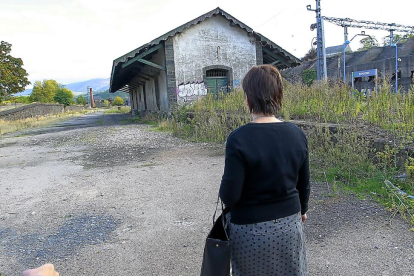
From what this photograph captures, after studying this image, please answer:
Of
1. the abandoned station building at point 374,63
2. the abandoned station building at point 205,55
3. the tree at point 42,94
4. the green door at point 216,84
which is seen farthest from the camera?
the tree at point 42,94

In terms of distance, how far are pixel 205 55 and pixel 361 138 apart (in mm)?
12242

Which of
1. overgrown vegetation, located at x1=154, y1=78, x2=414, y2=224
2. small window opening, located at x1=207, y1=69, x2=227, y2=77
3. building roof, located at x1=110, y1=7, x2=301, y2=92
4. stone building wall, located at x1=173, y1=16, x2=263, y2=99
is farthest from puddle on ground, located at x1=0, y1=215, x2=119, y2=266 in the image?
small window opening, located at x1=207, y1=69, x2=227, y2=77

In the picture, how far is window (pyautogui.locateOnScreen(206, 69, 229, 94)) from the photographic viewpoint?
1639 centimetres

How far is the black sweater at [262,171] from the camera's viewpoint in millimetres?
1592

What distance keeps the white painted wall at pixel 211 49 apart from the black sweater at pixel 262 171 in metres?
14.0

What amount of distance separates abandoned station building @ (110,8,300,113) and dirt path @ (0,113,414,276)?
9448mm

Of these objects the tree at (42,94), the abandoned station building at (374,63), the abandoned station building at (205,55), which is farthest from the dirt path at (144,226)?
the tree at (42,94)

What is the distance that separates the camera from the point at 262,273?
5.68 feet

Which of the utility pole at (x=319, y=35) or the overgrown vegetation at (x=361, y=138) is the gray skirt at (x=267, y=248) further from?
the utility pole at (x=319, y=35)

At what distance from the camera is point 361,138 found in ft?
15.8

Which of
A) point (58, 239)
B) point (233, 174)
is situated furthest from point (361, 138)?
point (58, 239)

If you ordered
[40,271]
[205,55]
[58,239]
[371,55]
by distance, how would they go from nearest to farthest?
[40,271]
[58,239]
[205,55]
[371,55]

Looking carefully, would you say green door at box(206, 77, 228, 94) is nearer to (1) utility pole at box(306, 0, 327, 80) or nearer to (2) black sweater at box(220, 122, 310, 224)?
(1) utility pole at box(306, 0, 327, 80)

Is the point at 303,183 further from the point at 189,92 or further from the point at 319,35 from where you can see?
the point at 319,35
